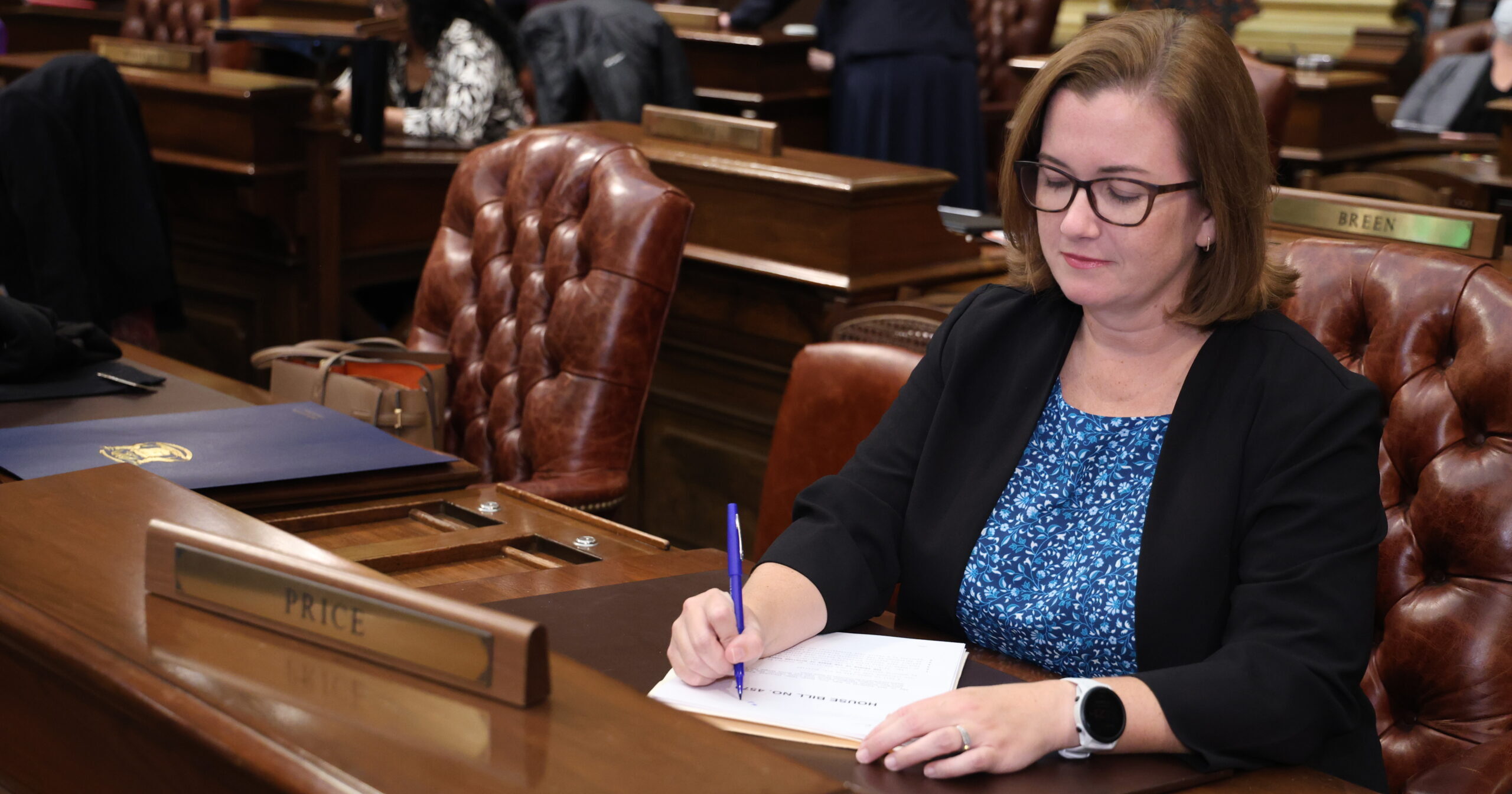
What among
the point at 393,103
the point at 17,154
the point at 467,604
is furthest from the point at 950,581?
the point at 393,103

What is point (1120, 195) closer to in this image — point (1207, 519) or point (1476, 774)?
point (1207, 519)

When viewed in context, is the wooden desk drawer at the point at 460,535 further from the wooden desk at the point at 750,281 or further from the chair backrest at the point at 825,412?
the wooden desk at the point at 750,281

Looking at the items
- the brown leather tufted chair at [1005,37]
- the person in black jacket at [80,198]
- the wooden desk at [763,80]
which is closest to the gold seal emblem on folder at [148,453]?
the person in black jacket at [80,198]

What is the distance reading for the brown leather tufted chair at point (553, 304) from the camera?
7.32 feet

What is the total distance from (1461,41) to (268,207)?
563 cm

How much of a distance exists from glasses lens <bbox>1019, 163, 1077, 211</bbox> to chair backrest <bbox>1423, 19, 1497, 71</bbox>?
620 cm

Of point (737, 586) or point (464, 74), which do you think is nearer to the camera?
point (737, 586)

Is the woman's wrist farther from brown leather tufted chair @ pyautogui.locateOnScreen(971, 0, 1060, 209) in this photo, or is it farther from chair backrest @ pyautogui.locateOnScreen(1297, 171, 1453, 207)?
brown leather tufted chair @ pyautogui.locateOnScreen(971, 0, 1060, 209)

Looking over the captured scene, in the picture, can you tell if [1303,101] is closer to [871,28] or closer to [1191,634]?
[871,28]

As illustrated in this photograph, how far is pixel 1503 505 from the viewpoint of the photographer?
58.4 inches

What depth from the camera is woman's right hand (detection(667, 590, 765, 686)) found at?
117 centimetres

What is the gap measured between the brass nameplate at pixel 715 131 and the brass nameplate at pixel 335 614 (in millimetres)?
2424

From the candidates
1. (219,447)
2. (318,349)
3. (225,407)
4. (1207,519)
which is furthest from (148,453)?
(1207,519)

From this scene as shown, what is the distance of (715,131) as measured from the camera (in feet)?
11.1
